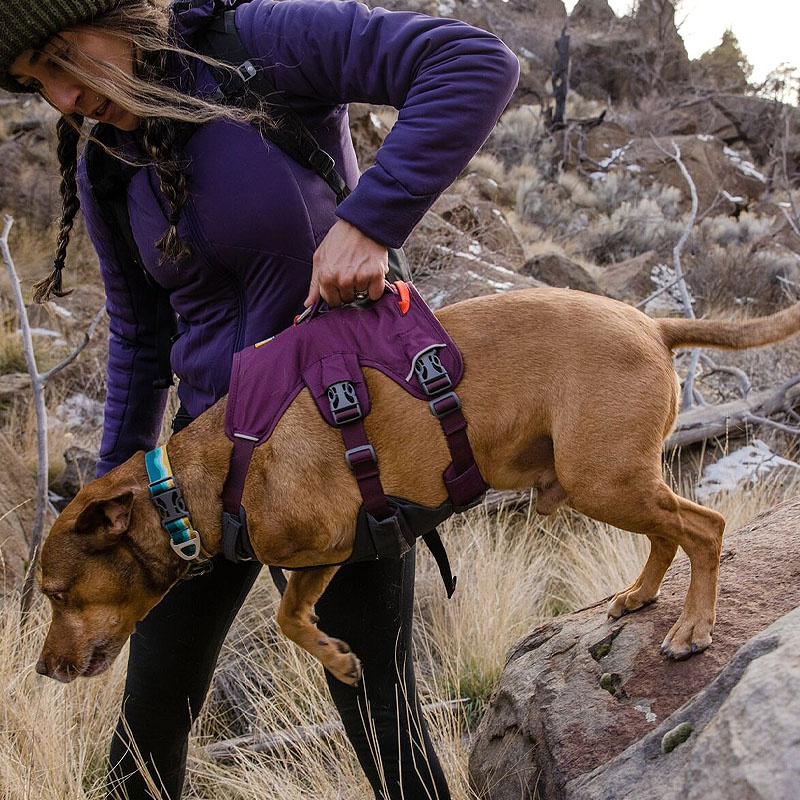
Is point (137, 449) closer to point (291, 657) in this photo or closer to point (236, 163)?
point (236, 163)

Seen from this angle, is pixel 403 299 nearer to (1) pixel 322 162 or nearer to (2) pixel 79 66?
(1) pixel 322 162

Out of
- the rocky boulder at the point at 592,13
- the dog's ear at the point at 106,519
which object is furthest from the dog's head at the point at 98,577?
the rocky boulder at the point at 592,13

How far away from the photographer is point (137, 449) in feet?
8.66

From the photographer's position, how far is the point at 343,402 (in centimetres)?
196

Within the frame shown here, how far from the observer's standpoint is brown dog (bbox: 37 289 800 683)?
6.52 ft

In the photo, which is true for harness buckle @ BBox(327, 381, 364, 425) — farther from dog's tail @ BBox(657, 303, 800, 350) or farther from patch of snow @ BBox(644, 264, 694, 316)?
patch of snow @ BBox(644, 264, 694, 316)

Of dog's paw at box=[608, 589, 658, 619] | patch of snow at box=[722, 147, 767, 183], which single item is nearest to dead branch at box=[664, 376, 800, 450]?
dog's paw at box=[608, 589, 658, 619]

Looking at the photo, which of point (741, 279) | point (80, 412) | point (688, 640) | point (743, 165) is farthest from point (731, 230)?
point (688, 640)

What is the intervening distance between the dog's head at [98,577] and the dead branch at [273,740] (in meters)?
1.16

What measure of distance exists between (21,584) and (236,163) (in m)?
3.16

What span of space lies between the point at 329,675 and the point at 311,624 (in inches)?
8.7

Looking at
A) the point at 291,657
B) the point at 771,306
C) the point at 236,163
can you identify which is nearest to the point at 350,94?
the point at 236,163

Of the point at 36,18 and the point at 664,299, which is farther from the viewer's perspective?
the point at 664,299

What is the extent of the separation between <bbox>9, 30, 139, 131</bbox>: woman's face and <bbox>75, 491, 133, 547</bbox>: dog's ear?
984mm
